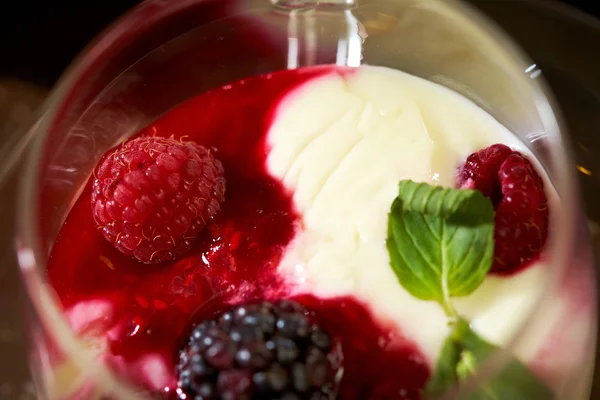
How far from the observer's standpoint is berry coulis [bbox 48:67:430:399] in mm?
859

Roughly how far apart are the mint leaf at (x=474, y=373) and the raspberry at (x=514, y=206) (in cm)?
12

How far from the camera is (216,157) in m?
1.09

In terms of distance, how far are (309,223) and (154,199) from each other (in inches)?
8.6

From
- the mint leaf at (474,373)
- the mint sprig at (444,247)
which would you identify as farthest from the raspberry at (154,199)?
the mint leaf at (474,373)

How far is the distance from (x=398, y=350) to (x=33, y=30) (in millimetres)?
1225

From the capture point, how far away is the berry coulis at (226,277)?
2.82ft

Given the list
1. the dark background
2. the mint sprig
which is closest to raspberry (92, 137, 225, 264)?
the mint sprig

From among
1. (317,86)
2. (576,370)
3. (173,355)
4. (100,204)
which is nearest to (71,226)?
(100,204)

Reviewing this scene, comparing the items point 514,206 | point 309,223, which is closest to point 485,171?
point 514,206

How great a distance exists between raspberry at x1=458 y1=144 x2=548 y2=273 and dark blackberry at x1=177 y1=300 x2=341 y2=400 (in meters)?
0.27

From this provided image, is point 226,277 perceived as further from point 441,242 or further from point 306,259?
point 441,242

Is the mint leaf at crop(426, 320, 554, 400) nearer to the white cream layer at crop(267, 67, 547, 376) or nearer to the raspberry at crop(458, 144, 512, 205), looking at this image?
the white cream layer at crop(267, 67, 547, 376)

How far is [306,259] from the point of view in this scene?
3.13 ft

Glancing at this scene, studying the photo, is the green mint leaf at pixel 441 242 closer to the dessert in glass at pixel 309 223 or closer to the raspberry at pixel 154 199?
the dessert in glass at pixel 309 223
